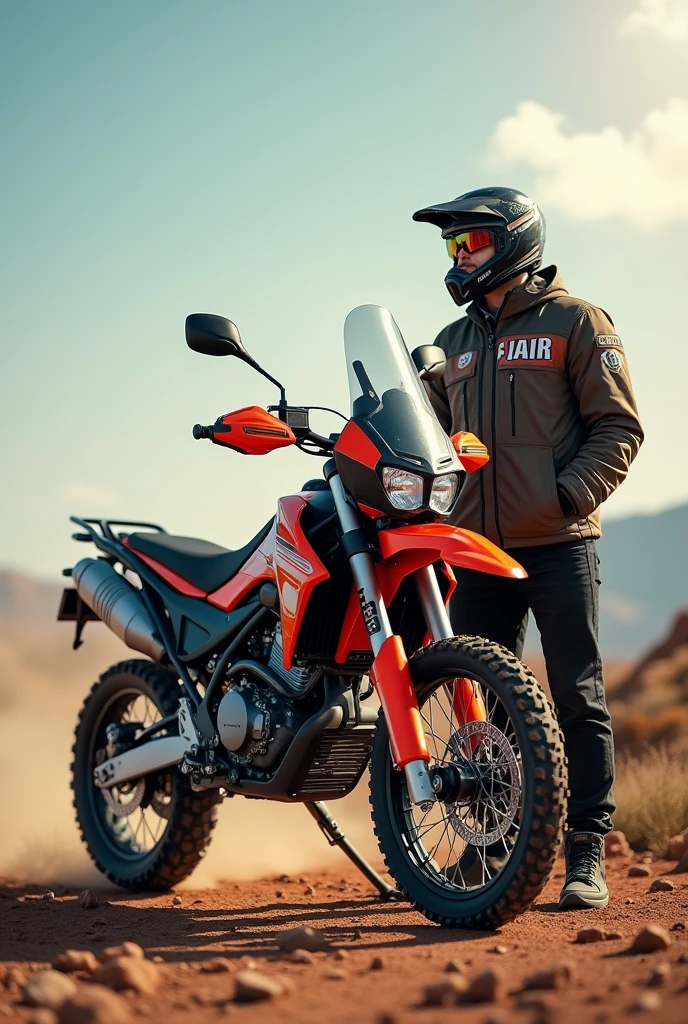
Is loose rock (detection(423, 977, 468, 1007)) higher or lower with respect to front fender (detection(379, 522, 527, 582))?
lower

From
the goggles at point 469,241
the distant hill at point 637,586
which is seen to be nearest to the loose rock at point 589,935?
the goggles at point 469,241

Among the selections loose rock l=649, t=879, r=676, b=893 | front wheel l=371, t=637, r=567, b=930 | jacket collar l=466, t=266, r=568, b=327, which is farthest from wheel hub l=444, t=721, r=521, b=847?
jacket collar l=466, t=266, r=568, b=327

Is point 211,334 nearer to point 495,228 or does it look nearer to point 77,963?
point 495,228

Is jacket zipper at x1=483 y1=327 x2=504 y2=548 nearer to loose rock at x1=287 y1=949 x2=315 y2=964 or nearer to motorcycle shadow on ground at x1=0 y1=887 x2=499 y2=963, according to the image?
motorcycle shadow on ground at x1=0 y1=887 x2=499 y2=963

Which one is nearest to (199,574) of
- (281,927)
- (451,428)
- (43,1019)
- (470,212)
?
(451,428)

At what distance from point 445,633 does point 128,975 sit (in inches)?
62.3

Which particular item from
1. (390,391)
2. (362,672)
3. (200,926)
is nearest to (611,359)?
(390,391)

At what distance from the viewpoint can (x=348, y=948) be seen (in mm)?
3561

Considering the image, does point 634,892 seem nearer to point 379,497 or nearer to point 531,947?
point 531,947

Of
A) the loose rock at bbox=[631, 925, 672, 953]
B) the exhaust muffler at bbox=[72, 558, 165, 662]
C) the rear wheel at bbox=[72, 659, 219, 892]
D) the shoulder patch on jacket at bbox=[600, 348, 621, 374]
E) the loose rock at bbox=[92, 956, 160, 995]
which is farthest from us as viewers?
the exhaust muffler at bbox=[72, 558, 165, 662]

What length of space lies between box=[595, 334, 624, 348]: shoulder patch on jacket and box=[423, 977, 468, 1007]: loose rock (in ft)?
9.44

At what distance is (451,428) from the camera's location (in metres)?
5.22

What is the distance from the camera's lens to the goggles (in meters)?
4.92

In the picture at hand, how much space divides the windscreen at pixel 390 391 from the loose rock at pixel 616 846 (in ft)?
11.0
